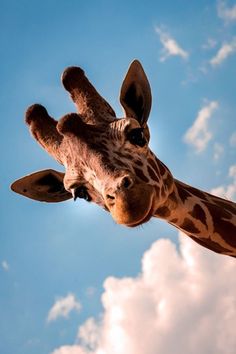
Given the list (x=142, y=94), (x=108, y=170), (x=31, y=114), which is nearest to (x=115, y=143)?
(x=108, y=170)

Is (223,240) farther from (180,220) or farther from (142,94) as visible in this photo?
(142,94)

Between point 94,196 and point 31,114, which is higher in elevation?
point 31,114

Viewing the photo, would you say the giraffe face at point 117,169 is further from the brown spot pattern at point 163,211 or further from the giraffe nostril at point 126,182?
the brown spot pattern at point 163,211

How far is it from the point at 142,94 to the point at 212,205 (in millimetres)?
1451

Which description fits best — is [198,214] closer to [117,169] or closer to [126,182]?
[117,169]

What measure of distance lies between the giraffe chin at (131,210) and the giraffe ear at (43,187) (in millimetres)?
2043

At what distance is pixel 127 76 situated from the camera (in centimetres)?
535

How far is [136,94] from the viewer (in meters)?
5.45

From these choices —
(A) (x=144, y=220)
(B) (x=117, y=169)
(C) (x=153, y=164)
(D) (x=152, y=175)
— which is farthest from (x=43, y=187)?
(A) (x=144, y=220)

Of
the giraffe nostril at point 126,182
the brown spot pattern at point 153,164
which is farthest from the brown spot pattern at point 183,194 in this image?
the giraffe nostril at point 126,182

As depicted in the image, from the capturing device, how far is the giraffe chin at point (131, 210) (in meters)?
4.09

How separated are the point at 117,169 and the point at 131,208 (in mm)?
500

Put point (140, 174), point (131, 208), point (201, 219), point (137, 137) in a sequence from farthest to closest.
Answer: point (201, 219) → point (137, 137) → point (140, 174) → point (131, 208)

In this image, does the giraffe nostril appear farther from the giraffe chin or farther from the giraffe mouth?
the giraffe mouth
